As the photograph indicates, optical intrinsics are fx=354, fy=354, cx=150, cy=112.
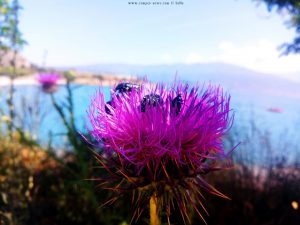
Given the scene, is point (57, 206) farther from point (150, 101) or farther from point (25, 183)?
point (150, 101)

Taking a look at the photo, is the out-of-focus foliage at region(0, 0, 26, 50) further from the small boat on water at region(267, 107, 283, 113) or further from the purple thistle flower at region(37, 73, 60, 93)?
the small boat on water at region(267, 107, 283, 113)

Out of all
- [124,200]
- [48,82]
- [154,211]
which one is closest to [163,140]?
[154,211]

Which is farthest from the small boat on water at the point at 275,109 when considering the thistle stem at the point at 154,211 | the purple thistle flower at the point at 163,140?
the thistle stem at the point at 154,211

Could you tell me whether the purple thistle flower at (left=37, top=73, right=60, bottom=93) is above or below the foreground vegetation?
above

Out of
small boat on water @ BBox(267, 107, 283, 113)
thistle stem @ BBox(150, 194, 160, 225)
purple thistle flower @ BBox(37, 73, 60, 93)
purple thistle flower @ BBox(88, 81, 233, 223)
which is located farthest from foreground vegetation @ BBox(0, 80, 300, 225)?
small boat on water @ BBox(267, 107, 283, 113)

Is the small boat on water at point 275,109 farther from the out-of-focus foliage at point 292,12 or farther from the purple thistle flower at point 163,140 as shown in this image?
the purple thistle flower at point 163,140
